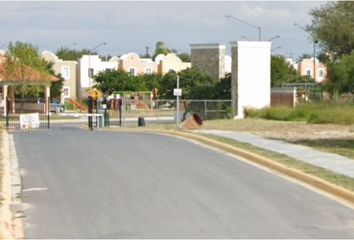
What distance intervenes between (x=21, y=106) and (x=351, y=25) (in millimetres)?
26859

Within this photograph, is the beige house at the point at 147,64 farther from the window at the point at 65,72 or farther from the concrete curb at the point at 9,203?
the concrete curb at the point at 9,203

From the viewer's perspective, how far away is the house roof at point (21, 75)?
64.9m

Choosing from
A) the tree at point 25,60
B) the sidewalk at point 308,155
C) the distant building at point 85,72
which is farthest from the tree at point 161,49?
the sidewalk at point 308,155

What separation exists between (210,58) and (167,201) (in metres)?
58.9

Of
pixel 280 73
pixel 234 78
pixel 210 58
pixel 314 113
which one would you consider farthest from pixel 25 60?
pixel 314 113

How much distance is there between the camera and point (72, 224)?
1098 cm

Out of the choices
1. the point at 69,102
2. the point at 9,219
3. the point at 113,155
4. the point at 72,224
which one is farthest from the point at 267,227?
the point at 69,102

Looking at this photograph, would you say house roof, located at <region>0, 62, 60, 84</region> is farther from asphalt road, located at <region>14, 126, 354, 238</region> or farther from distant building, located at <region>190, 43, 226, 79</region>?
asphalt road, located at <region>14, 126, 354, 238</region>

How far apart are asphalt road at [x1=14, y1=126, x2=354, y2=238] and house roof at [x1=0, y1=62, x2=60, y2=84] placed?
45.1 meters

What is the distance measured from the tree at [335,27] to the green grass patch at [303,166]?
39518 millimetres

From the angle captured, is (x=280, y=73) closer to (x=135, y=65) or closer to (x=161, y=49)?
(x=135, y=65)

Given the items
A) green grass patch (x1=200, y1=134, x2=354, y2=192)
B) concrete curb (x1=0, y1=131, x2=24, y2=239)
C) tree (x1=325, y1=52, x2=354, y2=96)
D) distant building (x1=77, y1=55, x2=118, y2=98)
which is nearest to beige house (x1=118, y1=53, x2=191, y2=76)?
distant building (x1=77, y1=55, x2=118, y2=98)

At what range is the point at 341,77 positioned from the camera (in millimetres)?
52688

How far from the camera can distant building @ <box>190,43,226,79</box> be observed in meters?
69.9
